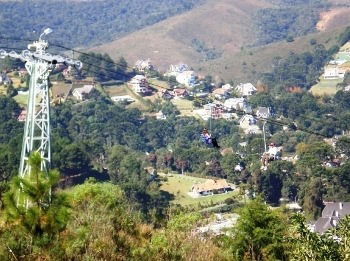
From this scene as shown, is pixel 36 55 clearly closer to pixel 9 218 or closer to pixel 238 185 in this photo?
pixel 9 218

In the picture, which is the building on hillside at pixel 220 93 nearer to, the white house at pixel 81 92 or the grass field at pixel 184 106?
the grass field at pixel 184 106

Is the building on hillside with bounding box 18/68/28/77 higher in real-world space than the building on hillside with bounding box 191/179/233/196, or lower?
higher

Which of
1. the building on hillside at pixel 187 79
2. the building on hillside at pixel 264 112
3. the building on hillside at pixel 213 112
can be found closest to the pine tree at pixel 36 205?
the building on hillside at pixel 213 112

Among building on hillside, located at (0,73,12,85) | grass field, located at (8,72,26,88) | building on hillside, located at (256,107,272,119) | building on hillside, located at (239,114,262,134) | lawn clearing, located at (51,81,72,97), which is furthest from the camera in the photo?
building on hillside, located at (256,107,272,119)

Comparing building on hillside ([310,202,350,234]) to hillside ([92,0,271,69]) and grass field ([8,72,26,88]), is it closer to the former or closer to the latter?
grass field ([8,72,26,88])

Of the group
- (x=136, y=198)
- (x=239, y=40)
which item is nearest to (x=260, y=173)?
(x=136, y=198)

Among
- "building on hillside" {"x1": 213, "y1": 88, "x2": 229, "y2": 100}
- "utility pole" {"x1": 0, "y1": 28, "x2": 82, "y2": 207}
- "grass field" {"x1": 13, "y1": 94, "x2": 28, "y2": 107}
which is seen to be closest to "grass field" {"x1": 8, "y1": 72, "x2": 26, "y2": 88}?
"grass field" {"x1": 13, "y1": 94, "x2": 28, "y2": 107}

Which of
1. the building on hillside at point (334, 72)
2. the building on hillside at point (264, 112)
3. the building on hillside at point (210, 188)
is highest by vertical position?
the building on hillside at point (334, 72)
